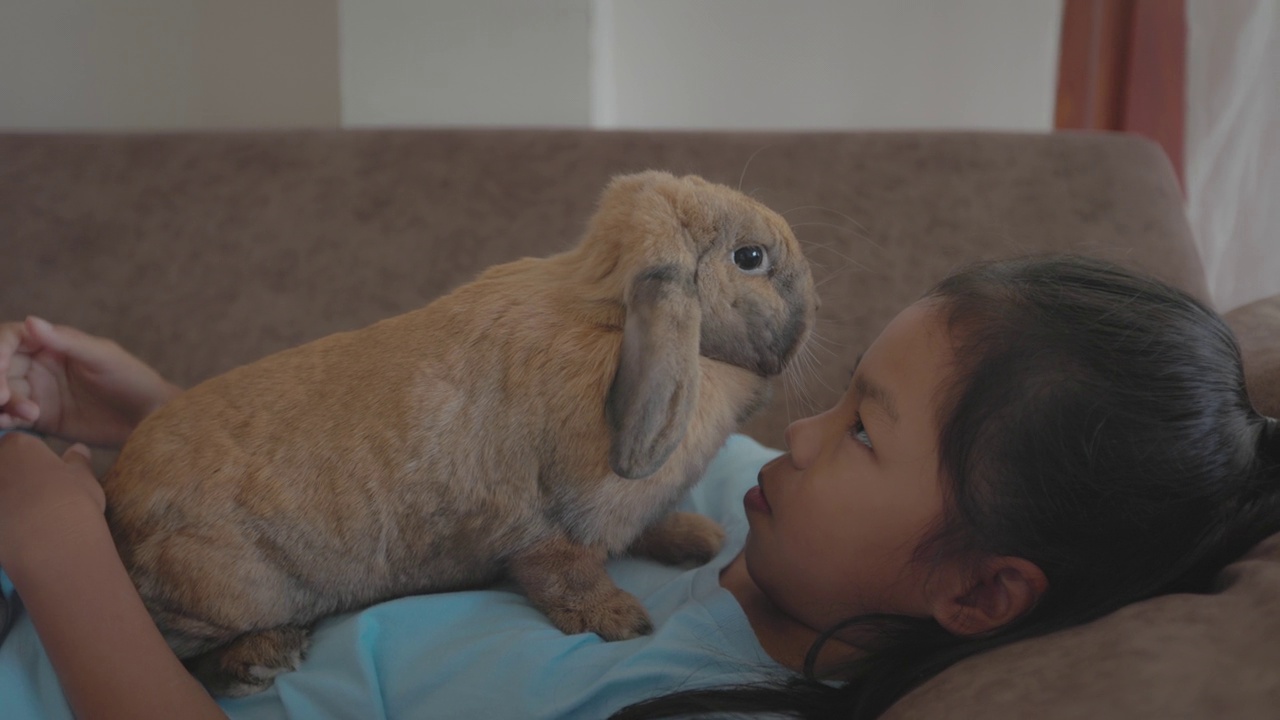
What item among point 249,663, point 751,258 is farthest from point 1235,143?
point 249,663

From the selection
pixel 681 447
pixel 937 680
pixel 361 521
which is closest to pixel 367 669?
pixel 361 521

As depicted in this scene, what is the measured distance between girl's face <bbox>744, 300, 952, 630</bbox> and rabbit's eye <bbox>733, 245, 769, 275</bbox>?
16cm

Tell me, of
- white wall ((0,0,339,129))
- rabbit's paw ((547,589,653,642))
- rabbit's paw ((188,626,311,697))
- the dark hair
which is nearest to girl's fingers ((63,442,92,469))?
rabbit's paw ((188,626,311,697))

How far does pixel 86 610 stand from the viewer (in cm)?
87

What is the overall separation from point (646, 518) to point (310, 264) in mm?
962

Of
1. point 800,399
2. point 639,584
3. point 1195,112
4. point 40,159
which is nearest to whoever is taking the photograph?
point 639,584

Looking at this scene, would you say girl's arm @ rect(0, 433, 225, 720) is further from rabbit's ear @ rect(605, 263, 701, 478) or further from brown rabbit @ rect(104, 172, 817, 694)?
rabbit's ear @ rect(605, 263, 701, 478)

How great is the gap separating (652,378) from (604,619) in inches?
11.0

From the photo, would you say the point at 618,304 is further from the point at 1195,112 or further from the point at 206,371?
the point at 1195,112

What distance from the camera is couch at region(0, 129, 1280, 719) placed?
1.61 metres

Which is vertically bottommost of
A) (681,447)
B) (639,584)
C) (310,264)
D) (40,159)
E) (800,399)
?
(639,584)

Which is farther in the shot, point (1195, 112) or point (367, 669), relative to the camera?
point (1195, 112)

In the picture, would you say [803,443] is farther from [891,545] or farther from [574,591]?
[574,591]

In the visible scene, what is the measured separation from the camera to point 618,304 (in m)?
0.98
